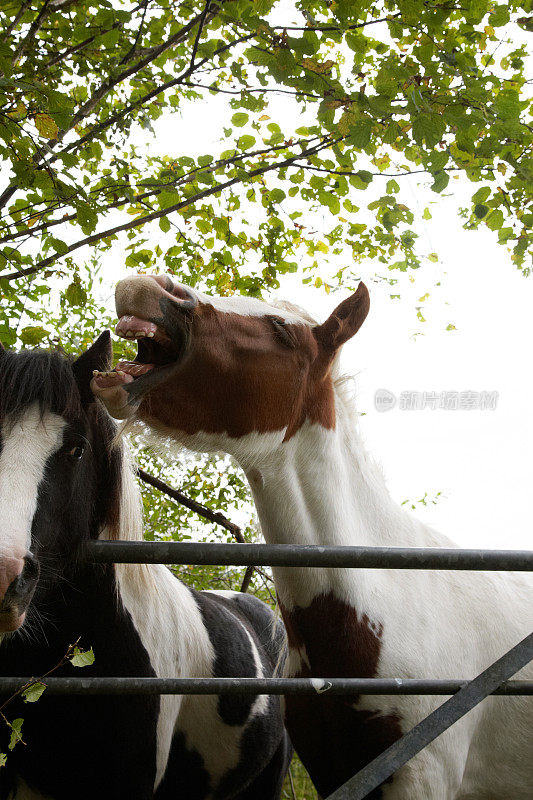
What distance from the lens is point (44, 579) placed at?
2.11 metres

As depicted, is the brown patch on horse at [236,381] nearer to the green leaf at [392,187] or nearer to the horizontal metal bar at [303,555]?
the horizontal metal bar at [303,555]

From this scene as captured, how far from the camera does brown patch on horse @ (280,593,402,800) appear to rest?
2.04m

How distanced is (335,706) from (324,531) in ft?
1.77

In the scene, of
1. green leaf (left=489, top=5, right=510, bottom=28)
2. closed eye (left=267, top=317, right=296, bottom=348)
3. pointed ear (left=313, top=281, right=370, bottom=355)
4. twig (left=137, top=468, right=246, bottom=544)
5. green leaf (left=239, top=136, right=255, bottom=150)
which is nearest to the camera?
closed eye (left=267, top=317, right=296, bottom=348)

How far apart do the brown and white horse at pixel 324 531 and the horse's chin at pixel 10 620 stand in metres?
0.61

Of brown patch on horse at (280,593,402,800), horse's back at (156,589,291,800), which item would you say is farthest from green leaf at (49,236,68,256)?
horse's back at (156,589,291,800)

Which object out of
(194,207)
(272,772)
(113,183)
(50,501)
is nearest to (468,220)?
(194,207)

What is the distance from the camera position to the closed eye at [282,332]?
2197 mm

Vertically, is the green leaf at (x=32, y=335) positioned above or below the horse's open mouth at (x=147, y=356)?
below

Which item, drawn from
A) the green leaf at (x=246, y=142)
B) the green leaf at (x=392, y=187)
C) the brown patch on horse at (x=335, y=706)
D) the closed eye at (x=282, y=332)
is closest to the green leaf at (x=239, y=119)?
the green leaf at (x=246, y=142)

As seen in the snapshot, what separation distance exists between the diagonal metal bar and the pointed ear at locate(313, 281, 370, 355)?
115cm

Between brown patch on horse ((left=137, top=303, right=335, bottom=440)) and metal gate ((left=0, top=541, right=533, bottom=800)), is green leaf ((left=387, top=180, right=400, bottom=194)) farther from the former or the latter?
metal gate ((left=0, top=541, right=533, bottom=800))

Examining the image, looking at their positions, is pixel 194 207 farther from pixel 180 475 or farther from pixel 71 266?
pixel 180 475

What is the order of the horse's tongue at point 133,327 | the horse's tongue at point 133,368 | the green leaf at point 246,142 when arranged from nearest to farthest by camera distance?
the horse's tongue at point 133,327, the horse's tongue at point 133,368, the green leaf at point 246,142
